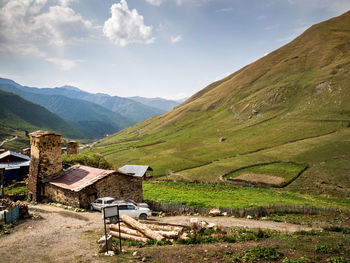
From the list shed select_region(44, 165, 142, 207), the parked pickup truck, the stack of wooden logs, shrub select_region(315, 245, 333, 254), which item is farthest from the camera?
shed select_region(44, 165, 142, 207)

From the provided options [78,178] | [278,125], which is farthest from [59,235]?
[278,125]

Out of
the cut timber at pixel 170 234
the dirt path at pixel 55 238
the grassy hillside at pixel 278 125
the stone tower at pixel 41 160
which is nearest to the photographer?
the dirt path at pixel 55 238

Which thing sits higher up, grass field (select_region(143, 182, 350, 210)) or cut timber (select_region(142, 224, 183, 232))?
cut timber (select_region(142, 224, 183, 232))

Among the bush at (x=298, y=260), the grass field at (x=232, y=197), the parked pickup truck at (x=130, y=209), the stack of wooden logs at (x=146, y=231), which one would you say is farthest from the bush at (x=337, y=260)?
the grass field at (x=232, y=197)

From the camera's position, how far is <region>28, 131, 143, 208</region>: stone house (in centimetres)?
2802

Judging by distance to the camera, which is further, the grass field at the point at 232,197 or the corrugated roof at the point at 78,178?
the grass field at the point at 232,197

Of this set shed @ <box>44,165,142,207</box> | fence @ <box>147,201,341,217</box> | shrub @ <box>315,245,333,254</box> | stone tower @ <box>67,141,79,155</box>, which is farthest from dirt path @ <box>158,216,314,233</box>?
stone tower @ <box>67,141,79,155</box>

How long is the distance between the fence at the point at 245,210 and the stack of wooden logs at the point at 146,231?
8.66m

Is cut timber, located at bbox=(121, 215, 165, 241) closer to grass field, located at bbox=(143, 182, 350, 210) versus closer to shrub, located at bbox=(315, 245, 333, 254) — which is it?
shrub, located at bbox=(315, 245, 333, 254)

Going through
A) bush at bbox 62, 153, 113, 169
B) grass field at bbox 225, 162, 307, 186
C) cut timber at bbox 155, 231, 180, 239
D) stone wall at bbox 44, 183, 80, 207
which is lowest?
grass field at bbox 225, 162, 307, 186

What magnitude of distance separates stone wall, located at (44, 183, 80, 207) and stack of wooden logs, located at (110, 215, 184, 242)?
9.84 metres

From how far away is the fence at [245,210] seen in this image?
→ 91.1 ft

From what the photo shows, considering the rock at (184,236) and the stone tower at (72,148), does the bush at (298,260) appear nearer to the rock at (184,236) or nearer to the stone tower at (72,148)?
the rock at (184,236)

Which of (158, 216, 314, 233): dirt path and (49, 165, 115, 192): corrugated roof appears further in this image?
(49, 165, 115, 192): corrugated roof
